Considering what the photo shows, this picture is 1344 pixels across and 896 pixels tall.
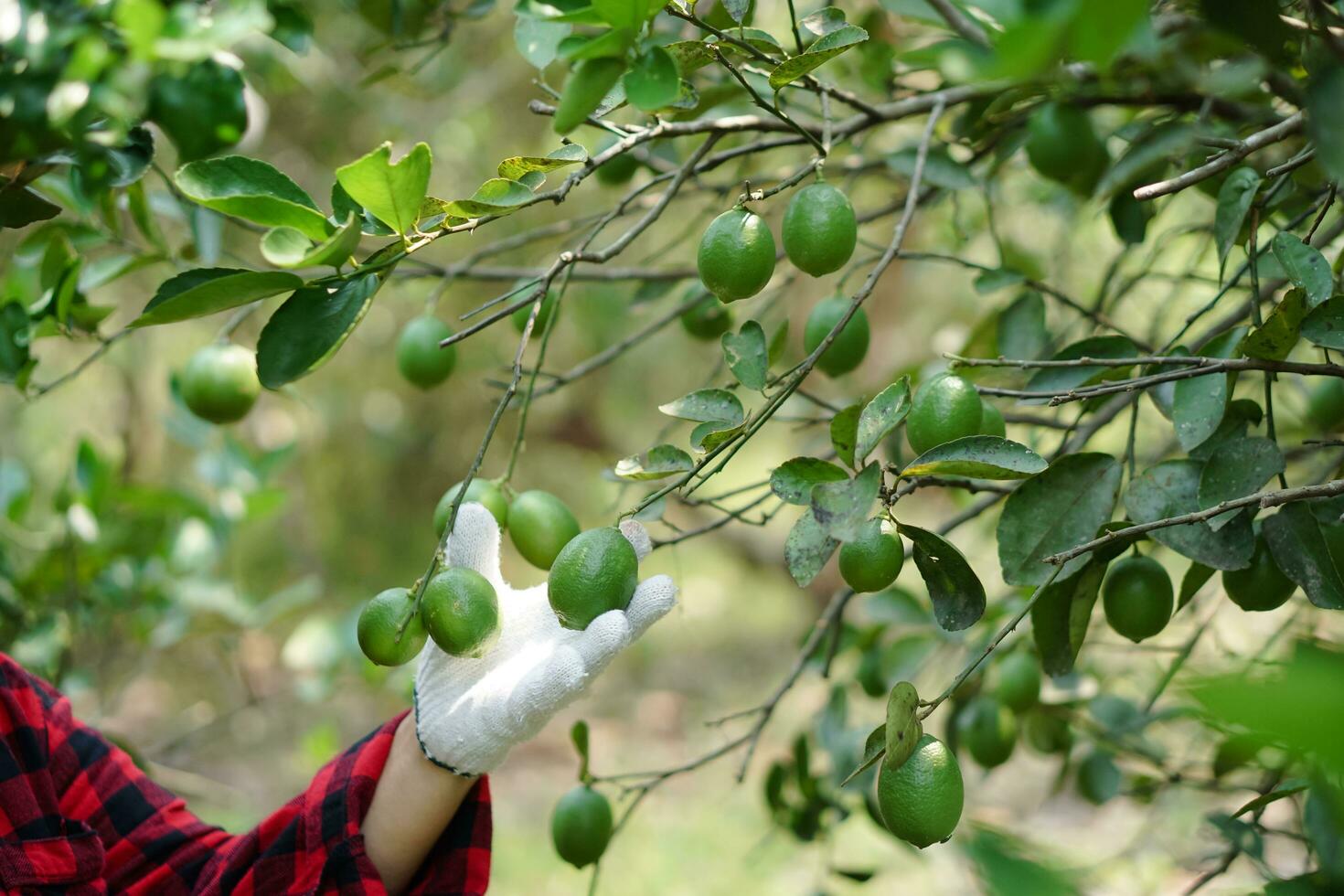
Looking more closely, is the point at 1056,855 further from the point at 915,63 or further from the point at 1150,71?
the point at 915,63

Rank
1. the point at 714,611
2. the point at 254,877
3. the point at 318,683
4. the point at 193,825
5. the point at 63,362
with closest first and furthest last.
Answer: the point at 254,877 → the point at 193,825 → the point at 318,683 → the point at 63,362 → the point at 714,611

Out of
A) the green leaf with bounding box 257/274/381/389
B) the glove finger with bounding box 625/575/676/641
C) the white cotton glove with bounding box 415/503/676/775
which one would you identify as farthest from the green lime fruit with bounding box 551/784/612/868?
the green leaf with bounding box 257/274/381/389

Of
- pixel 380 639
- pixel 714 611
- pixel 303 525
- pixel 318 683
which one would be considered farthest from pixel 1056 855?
pixel 714 611

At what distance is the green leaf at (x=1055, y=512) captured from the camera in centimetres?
73

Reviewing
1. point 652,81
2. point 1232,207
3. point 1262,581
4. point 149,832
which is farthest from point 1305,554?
point 149,832

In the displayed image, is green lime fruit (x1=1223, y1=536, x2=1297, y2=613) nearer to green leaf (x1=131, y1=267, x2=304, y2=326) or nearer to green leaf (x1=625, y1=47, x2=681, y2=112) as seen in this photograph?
green leaf (x1=625, y1=47, x2=681, y2=112)

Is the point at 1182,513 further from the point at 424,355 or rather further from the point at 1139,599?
the point at 424,355

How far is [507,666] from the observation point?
883 millimetres

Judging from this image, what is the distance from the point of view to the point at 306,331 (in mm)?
658

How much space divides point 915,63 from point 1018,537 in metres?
0.59

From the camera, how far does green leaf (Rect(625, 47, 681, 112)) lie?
562 mm

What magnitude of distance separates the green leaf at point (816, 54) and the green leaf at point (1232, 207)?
0.30 meters

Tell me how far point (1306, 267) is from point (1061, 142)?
347 mm

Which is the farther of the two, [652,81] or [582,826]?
[582,826]
